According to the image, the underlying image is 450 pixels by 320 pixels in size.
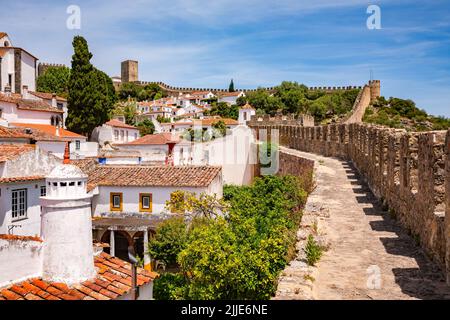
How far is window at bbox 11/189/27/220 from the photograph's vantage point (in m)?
16.4

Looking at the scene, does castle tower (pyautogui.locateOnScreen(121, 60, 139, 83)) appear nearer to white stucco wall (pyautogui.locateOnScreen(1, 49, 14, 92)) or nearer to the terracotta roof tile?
white stucco wall (pyautogui.locateOnScreen(1, 49, 14, 92))

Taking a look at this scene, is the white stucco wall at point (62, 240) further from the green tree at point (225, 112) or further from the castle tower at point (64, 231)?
the green tree at point (225, 112)

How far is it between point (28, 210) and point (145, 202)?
22.1 feet

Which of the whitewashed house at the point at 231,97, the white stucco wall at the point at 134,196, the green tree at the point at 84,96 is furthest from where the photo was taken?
the whitewashed house at the point at 231,97

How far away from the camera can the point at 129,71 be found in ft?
368

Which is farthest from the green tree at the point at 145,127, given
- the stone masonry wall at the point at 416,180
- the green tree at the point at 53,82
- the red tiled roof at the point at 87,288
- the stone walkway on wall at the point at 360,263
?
the red tiled roof at the point at 87,288

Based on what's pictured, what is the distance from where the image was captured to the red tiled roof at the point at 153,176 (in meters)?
22.6

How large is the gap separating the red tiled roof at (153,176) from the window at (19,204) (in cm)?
552

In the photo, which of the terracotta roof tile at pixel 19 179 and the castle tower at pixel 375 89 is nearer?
the terracotta roof tile at pixel 19 179

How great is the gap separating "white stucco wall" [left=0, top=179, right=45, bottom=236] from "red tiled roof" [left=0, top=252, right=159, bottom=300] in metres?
8.71

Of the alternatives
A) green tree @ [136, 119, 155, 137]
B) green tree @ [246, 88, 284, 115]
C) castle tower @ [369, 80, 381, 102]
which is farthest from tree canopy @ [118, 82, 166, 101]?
castle tower @ [369, 80, 381, 102]

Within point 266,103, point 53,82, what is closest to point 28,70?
point 53,82
